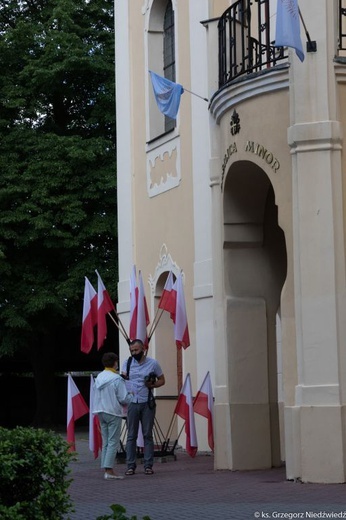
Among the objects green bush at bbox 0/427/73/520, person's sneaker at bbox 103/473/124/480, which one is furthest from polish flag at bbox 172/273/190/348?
green bush at bbox 0/427/73/520

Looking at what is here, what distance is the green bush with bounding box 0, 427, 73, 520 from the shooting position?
8297mm

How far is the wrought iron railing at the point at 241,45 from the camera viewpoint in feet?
47.7

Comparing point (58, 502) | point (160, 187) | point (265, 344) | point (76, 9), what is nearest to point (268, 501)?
point (58, 502)

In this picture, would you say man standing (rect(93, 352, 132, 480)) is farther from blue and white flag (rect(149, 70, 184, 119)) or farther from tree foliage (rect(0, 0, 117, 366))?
tree foliage (rect(0, 0, 117, 366))

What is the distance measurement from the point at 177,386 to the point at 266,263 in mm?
6484

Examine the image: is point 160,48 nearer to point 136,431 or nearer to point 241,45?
point 241,45

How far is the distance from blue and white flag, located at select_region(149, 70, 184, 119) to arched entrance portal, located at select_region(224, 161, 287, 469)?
203 centimetres

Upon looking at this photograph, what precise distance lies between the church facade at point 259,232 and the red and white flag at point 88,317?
242cm

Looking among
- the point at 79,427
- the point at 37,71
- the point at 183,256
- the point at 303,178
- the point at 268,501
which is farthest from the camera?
the point at 79,427

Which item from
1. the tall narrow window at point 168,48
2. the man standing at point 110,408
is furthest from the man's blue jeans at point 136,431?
the tall narrow window at point 168,48

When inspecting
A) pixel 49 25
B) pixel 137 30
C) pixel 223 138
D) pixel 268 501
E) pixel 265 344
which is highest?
pixel 49 25

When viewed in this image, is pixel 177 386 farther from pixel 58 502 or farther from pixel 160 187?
pixel 58 502

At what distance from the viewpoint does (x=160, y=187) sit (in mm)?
22078

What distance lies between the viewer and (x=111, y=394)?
15055mm
